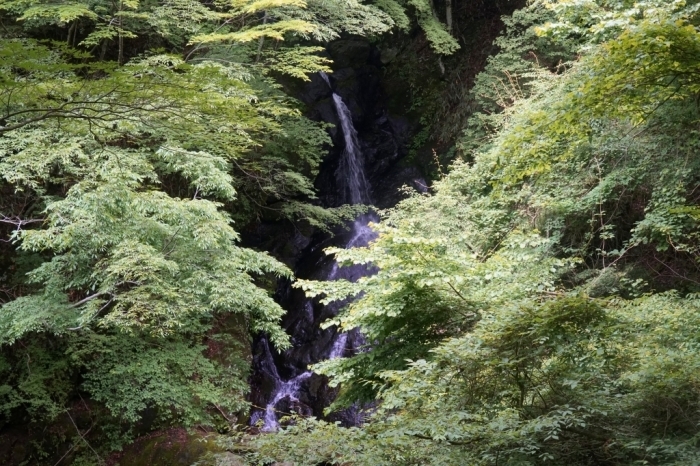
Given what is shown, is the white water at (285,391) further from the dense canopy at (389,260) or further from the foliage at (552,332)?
the foliage at (552,332)

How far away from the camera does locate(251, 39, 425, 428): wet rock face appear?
11586mm

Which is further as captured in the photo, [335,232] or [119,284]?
[335,232]

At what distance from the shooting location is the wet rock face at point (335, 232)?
456 inches

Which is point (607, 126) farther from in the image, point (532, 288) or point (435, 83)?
point (435, 83)

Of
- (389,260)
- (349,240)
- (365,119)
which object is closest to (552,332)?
(389,260)

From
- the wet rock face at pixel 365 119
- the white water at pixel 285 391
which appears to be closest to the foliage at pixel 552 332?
the white water at pixel 285 391

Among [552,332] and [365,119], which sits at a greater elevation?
[365,119]

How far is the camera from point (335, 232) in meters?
15.2

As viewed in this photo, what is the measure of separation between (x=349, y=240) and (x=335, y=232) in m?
0.67

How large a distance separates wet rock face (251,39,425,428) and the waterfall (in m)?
0.02

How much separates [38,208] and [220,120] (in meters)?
6.78

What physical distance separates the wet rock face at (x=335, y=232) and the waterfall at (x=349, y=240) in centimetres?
2

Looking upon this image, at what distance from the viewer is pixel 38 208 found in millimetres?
9531

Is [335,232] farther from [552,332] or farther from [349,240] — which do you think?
[552,332]
